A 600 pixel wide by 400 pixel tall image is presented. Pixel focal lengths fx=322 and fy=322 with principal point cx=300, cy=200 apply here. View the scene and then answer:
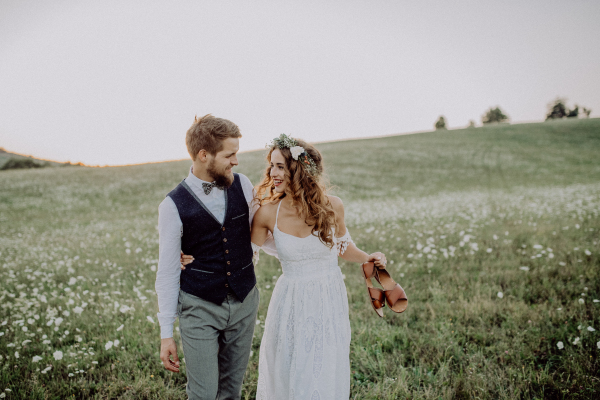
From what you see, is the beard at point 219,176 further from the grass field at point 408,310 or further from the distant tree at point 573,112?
the distant tree at point 573,112

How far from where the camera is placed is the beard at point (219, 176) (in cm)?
265

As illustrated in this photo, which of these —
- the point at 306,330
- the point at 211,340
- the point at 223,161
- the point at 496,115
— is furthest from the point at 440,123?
the point at 211,340

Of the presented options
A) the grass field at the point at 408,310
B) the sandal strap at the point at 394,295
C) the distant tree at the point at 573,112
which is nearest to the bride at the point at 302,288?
the sandal strap at the point at 394,295

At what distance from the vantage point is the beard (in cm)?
265

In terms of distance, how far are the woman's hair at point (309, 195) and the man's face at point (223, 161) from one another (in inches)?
22.3

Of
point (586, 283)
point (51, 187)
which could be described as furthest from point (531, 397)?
point (51, 187)

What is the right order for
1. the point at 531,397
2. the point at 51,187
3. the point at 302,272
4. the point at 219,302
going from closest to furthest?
the point at 219,302 < the point at 302,272 < the point at 531,397 < the point at 51,187

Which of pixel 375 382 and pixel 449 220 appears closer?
pixel 375 382

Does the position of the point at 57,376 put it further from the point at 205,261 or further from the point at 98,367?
the point at 205,261

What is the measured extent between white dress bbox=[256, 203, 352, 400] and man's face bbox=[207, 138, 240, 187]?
725 mm

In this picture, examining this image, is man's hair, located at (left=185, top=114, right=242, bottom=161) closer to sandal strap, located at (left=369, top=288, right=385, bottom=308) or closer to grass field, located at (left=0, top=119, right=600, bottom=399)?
sandal strap, located at (left=369, top=288, right=385, bottom=308)

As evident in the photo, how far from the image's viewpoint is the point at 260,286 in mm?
6324

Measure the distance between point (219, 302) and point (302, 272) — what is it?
2.68ft

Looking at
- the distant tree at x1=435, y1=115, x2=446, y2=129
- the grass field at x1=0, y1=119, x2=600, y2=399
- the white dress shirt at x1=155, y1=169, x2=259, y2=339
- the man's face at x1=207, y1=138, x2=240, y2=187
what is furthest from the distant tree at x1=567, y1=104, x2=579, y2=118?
the white dress shirt at x1=155, y1=169, x2=259, y2=339
